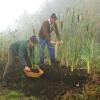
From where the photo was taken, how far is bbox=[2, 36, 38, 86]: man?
22.5 feet

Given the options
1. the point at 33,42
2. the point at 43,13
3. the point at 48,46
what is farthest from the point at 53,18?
the point at 43,13

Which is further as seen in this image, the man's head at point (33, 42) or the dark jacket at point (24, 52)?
the dark jacket at point (24, 52)

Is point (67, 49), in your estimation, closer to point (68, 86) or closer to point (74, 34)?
point (74, 34)

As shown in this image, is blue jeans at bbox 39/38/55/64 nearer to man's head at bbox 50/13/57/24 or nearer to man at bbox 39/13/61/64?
man at bbox 39/13/61/64

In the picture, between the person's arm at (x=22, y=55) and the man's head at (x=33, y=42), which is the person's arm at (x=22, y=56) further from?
the man's head at (x=33, y=42)

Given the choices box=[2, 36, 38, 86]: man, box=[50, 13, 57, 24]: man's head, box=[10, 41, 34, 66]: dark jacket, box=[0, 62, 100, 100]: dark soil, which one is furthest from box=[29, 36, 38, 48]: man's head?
box=[50, 13, 57, 24]: man's head

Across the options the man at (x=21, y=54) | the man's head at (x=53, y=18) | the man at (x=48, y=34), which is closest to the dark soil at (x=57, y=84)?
the man at (x=21, y=54)

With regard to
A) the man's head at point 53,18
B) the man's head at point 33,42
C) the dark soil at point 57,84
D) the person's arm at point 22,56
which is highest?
the man's head at point 53,18

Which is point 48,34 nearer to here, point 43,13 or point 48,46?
point 48,46

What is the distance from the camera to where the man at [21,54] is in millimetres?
6850

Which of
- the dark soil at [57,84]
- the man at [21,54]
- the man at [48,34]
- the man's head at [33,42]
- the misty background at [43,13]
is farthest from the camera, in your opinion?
the misty background at [43,13]

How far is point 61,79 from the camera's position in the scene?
6727 millimetres

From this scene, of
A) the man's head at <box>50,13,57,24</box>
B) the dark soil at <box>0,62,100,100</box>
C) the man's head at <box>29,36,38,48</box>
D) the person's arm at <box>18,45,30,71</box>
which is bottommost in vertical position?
the dark soil at <box>0,62,100,100</box>

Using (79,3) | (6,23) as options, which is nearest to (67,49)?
(79,3)
